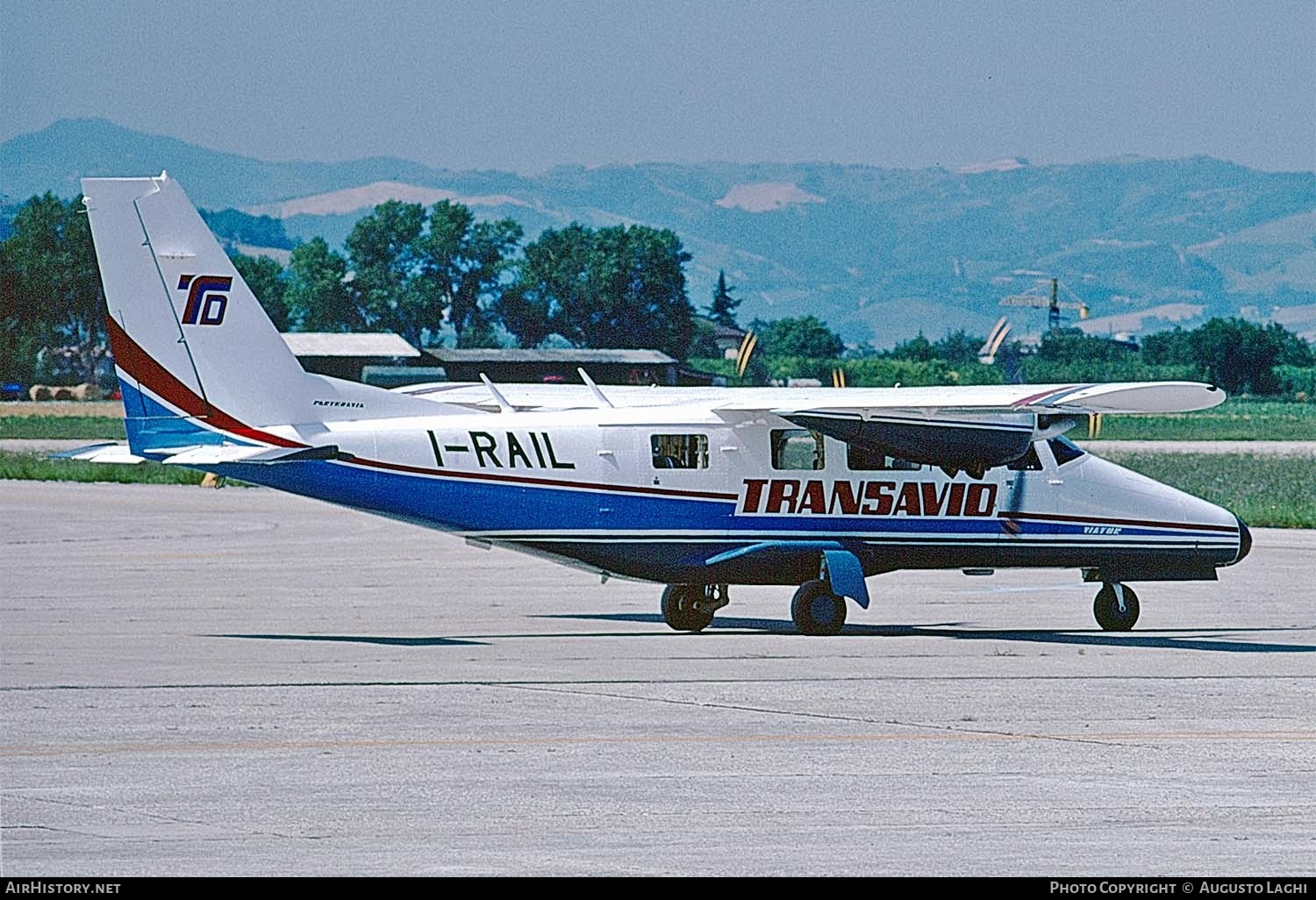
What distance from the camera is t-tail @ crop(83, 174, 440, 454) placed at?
66.4 ft

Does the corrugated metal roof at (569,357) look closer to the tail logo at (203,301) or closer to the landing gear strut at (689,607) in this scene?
the landing gear strut at (689,607)

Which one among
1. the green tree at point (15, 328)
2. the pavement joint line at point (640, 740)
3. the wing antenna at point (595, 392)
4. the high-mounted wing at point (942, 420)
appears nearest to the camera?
the pavement joint line at point (640, 740)

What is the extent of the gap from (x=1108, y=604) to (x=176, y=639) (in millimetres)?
9207

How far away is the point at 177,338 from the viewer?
66.8 feet

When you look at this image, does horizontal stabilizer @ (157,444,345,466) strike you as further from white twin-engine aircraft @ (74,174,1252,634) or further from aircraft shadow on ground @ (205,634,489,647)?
aircraft shadow on ground @ (205,634,489,647)

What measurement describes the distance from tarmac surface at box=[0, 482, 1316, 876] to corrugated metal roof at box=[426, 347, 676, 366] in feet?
136

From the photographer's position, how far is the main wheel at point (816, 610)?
20.9 meters

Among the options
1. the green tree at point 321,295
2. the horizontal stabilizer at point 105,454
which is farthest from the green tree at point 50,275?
the horizontal stabilizer at point 105,454

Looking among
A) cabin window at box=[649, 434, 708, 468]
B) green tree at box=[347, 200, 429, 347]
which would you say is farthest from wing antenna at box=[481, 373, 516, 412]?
green tree at box=[347, 200, 429, 347]

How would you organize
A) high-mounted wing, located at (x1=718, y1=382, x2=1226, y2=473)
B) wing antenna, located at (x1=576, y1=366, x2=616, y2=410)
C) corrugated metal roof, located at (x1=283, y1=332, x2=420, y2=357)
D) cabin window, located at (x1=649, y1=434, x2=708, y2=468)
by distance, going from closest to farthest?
high-mounted wing, located at (x1=718, y1=382, x2=1226, y2=473) < cabin window, located at (x1=649, y1=434, x2=708, y2=468) < wing antenna, located at (x1=576, y1=366, x2=616, y2=410) < corrugated metal roof, located at (x1=283, y1=332, x2=420, y2=357)

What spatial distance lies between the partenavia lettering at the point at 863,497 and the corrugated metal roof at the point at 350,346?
191 ft

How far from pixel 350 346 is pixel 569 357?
53.8 ft

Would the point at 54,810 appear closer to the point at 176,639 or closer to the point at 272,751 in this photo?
the point at 272,751

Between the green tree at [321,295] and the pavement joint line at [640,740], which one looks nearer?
the pavement joint line at [640,740]
